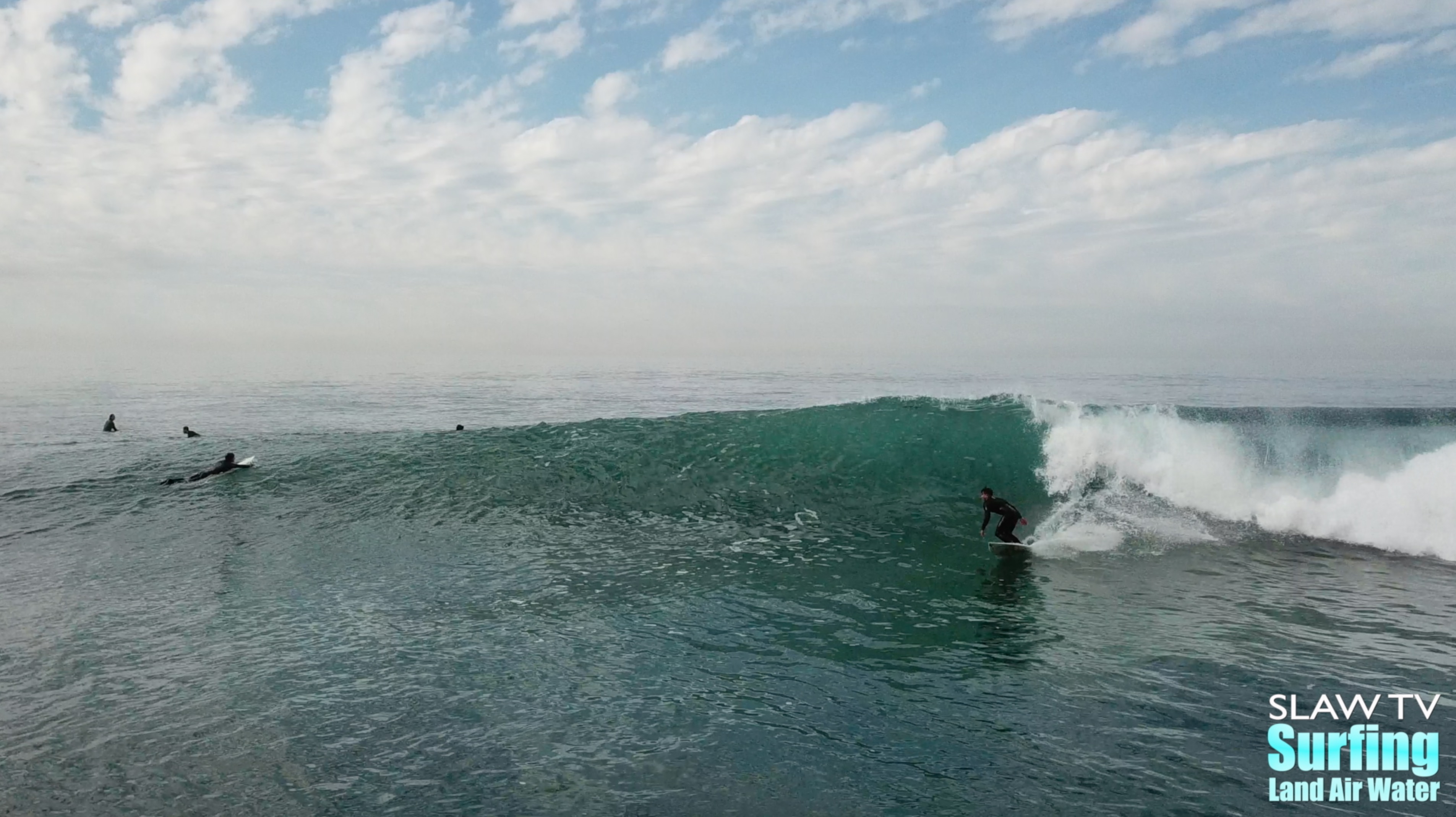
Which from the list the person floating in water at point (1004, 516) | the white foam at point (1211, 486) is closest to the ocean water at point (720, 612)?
the white foam at point (1211, 486)

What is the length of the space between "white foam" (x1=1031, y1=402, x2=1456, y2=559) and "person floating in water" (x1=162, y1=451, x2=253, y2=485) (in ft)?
67.7

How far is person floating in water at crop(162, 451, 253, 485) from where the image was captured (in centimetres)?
2048

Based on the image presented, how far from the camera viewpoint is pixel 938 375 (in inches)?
3031

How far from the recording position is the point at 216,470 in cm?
2106

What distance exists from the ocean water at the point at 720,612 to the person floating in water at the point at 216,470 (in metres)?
0.54

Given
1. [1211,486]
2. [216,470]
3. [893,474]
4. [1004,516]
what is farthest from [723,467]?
[216,470]

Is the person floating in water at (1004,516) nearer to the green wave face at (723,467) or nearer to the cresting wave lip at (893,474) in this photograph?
the cresting wave lip at (893,474)

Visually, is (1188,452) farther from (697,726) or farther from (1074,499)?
(697,726)

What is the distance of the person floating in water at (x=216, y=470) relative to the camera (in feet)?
67.2

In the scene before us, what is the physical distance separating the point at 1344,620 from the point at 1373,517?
295 inches

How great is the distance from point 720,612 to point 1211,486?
14.2m

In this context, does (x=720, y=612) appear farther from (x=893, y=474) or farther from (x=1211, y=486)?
(x=1211, y=486)

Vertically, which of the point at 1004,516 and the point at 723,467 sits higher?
the point at 723,467


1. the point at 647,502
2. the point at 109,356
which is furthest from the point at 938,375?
the point at 109,356
